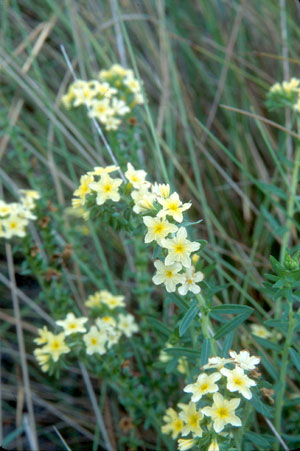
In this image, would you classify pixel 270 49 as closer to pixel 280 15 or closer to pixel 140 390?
pixel 280 15

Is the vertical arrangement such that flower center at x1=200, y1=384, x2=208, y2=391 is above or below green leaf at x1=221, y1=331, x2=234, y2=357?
below

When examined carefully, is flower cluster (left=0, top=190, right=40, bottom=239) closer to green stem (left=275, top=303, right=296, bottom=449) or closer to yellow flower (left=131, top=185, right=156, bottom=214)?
yellow flower (left=131, top=185, right=156, bottom=214)

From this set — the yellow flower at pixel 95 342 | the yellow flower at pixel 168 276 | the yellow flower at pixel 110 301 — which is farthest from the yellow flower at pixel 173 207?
the yellow flower at pixel 110 301

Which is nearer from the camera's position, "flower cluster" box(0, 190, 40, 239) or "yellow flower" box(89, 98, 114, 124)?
"flower cluster" box(0, 190, 40, 239)

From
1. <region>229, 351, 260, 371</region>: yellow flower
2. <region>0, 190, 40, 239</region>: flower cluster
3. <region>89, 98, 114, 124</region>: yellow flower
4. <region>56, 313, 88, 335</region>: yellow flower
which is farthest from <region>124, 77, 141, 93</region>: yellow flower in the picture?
<region>229, 351, 260, 371</region>: yellow flower

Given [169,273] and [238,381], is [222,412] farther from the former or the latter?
[169,273]

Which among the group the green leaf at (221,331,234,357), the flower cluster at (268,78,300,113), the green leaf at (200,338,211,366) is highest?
the flower cluster at (268,78,300,113)

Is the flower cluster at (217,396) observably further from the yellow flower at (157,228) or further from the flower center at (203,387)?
the yellow flower at (157,228)
